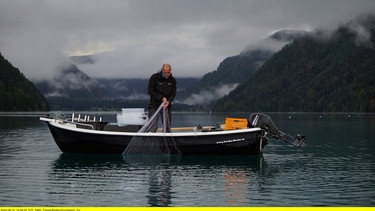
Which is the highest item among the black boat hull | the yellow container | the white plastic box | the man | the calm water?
the man

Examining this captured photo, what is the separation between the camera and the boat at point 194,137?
1165 inches

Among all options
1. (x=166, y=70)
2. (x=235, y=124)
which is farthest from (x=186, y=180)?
(x=235, y=124)

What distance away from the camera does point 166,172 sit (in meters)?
24.3

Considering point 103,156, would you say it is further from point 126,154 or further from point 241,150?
point 241,150

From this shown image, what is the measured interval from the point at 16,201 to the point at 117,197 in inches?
134

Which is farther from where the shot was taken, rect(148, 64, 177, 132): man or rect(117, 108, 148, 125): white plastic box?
rect(117, 108, 148, 125): white plastic box

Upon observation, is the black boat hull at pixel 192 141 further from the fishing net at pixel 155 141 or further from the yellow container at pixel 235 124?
the yellow container at pixel 235 124

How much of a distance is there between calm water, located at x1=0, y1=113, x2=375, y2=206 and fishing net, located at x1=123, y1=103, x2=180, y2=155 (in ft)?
1.91

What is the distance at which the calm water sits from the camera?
17406 millimetres

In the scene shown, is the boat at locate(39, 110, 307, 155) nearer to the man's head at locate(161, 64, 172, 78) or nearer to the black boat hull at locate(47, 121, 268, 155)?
→ the black boat hull at locate(47, 121, 268, 155)

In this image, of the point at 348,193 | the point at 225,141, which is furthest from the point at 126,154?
the point at 348,193

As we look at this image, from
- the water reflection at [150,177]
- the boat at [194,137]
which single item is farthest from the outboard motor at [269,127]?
the water reflection at [150,177]

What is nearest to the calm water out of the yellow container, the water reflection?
the water reflection

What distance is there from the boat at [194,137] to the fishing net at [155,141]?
59mm
